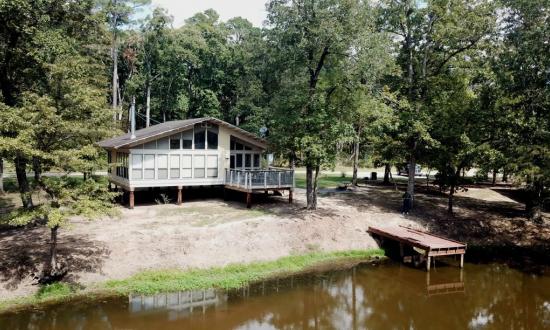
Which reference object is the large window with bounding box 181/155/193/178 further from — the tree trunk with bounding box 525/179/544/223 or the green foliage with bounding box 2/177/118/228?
the tree trunk with bounding box 525/179/544/223

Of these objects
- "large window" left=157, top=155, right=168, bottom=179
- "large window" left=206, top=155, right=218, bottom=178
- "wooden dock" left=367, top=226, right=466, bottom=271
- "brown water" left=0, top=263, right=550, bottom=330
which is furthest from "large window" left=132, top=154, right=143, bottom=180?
"wooden dock" left=367, top=226, right=466, bottom=271

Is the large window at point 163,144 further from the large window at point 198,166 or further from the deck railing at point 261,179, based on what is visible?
the deck railing at point 261,179

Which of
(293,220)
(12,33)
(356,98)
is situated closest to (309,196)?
(293,220)

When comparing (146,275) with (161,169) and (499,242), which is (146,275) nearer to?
(161,169)

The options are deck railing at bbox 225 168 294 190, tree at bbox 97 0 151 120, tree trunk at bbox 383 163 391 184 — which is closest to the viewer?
deck railing at bbox 225 168 294 190

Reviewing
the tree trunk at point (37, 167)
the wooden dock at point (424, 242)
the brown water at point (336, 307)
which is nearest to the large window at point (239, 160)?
the wooden dock at point (424, 242)

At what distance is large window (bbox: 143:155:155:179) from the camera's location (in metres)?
23.5

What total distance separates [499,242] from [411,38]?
1366cm

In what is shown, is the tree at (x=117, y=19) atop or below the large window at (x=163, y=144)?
atop

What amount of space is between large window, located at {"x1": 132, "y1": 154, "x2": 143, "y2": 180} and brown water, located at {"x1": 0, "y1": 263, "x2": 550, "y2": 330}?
34.4ft

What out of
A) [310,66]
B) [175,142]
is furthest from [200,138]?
[310,66]

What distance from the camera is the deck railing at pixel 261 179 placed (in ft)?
77.9

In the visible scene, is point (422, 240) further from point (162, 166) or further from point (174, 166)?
point (162, 166)

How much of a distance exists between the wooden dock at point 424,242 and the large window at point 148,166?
42.5ft
